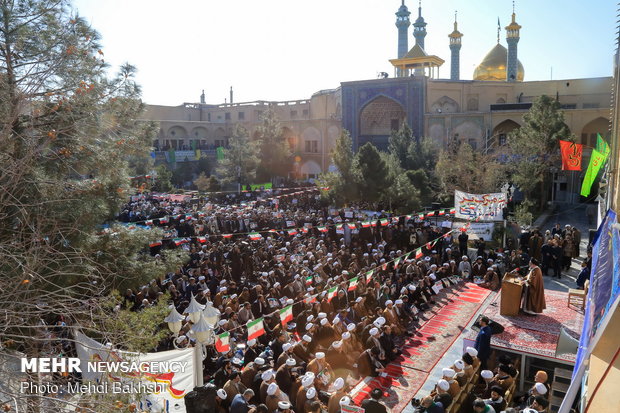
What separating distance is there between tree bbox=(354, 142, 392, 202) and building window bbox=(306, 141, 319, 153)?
15814mm

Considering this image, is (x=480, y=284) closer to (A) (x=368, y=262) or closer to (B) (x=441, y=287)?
(B) (x=441, y=287)

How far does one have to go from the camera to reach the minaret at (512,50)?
3169 cm

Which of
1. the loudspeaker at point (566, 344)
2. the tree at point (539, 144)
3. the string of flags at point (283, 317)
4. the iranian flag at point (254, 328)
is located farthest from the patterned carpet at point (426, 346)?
the tree at point (539, 144)

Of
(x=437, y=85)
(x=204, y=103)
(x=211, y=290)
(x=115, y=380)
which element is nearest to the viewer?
(x=115, y=380)

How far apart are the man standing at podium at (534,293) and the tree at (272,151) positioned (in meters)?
25.0

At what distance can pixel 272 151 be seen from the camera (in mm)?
32844

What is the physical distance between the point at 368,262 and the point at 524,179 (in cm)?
1069

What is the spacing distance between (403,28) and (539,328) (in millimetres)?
32800

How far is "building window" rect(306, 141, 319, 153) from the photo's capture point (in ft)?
115

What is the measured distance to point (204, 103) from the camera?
48000mm

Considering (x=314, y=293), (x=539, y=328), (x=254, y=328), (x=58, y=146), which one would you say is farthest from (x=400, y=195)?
(x=58, y=146)

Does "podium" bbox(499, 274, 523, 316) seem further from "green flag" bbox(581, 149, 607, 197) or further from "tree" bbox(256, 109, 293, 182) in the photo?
"tree" bbox(256, 109, 293, 182)

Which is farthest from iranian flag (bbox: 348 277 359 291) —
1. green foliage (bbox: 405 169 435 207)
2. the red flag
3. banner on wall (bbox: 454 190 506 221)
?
green foliage (bbox: 405 169 435 207)

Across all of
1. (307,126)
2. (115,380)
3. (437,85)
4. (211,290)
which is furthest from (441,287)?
(307,126)
